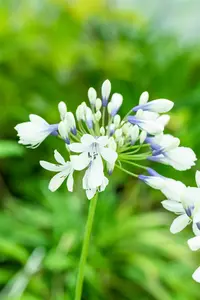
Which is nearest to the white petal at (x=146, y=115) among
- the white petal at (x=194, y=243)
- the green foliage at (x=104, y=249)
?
the white petal at (x=194, y=243)

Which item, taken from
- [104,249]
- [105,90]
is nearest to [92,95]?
[105,90]

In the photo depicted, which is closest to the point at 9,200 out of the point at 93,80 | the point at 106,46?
the point at 93,80

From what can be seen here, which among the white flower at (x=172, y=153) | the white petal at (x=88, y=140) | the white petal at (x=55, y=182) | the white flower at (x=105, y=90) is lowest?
the white petal at (x=55, y=182)

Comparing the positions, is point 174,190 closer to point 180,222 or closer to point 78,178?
point 180,222

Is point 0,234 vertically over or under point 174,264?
under

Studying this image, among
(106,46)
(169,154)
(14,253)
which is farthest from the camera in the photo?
(106,46)

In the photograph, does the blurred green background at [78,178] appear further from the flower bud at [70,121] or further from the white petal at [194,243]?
the white petal at [194,243]

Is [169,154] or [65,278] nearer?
[169,154]

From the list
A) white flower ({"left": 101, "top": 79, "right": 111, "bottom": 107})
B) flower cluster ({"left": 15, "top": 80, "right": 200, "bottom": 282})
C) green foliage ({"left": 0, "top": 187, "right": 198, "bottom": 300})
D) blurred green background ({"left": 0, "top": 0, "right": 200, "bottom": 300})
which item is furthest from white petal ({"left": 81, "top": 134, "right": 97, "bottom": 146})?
green foliage ({"left": 0, "top": 187, "right": 198, "bottom": 300})

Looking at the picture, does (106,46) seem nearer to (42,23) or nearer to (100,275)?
(42,23)
